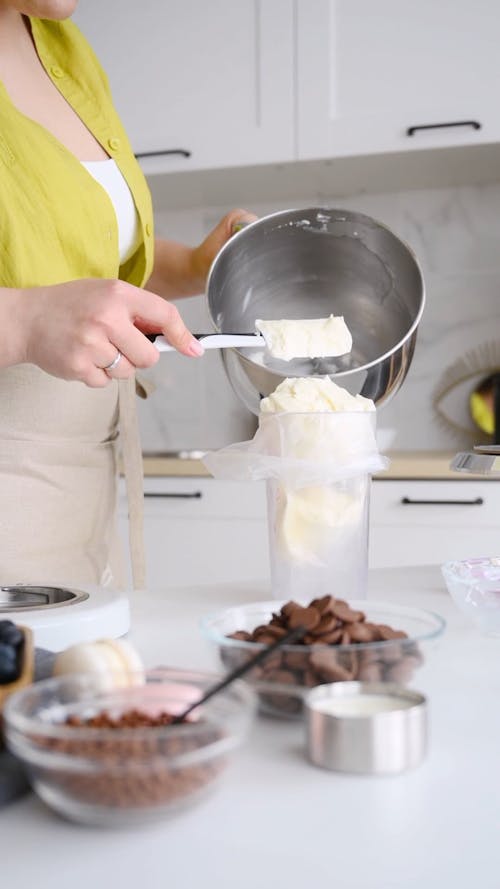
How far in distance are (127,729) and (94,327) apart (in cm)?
43

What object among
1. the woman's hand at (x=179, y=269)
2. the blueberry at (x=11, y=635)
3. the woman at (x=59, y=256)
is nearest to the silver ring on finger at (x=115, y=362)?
the woman at (x=59, y=256)

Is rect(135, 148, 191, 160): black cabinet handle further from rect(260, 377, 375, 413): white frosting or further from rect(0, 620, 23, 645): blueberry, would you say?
rect(0, 620, 23, 645): blueberry

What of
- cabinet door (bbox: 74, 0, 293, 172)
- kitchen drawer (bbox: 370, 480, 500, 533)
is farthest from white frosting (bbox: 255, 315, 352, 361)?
cabinet door (bbox: 74, 0, 293, 172)

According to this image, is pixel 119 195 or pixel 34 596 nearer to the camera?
pixel 34 596

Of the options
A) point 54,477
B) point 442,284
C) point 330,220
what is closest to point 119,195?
point 330,220

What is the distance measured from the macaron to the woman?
46 cm

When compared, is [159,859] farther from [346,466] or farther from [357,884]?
[346,466]

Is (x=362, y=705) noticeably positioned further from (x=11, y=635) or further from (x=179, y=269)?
(x=179, y=269)

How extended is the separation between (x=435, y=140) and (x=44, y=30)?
102 centimetres

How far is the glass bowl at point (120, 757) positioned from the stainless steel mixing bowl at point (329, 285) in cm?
63

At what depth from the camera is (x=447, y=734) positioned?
0.56 metres

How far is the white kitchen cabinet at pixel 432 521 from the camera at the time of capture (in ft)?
6.20

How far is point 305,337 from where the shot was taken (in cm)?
103

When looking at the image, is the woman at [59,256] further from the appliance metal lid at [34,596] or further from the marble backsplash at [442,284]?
the marble backsplash at [442,284]
